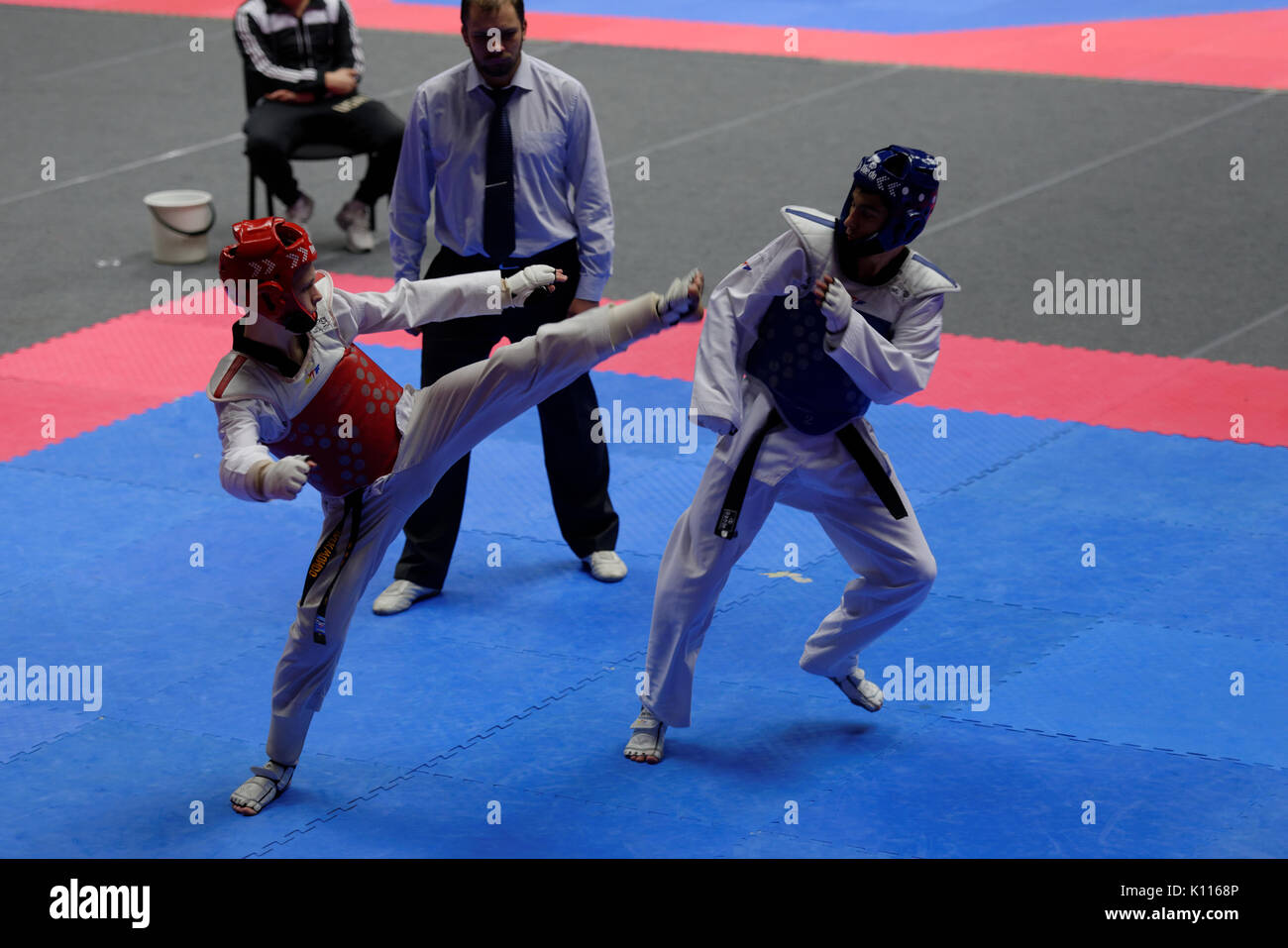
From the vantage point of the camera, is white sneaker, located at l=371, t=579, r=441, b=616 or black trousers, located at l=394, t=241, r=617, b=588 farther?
white sneaker, located at l=371, t=579, r=441, b=616

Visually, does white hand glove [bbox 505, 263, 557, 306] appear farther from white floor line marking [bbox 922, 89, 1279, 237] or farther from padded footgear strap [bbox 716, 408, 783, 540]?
white floor line marking [bbox 922, 89, 1279, 237]

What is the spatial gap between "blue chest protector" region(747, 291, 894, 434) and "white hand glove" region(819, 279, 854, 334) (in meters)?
0.27

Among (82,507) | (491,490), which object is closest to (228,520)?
(82,507)

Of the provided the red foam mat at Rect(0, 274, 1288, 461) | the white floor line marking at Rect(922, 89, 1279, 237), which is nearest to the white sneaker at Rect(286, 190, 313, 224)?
the red foam mat at Rect(0, 274, 1288, 461)

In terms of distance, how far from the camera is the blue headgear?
4535mm

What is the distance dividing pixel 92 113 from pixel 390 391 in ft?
34.4

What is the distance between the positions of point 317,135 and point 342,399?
644cm

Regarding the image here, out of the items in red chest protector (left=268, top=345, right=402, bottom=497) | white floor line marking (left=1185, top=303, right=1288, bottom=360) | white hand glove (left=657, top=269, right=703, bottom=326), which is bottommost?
white floor line marking (left=1185, top=303, right=1288, bottom=360)

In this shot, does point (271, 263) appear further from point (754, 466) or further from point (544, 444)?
point (544, 444)

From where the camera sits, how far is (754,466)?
4.93 meters

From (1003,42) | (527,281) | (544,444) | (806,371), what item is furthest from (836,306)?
(1003,42)

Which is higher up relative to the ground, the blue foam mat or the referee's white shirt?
the referee's white shirt

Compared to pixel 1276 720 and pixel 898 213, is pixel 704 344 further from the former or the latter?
pixel 1276 720

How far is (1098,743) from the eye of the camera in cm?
526
